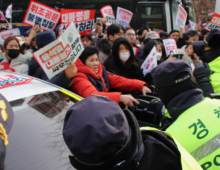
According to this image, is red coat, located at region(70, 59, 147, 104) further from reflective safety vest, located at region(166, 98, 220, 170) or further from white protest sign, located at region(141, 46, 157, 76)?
reflective safety vest, located at region(166, 98, 220, 170)

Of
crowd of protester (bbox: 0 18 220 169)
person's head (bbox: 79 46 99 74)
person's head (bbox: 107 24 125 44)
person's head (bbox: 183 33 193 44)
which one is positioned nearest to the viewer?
crowd of protester (bbox: 0 18 220 169)

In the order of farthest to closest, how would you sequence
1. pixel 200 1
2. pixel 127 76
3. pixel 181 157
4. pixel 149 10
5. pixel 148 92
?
pixel 200 1 < pixel 149 10 < pixel 127 76 < pixel 148 92 < pixel 181 157

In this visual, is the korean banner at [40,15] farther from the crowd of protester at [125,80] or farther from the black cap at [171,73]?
the black cap at [171,73]

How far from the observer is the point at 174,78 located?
172cm

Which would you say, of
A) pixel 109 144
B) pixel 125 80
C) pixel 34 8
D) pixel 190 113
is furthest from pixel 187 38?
pixel 109 144

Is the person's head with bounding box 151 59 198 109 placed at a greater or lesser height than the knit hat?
lesser

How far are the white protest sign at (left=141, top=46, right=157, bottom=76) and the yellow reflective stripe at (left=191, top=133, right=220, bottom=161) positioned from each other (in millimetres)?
2453

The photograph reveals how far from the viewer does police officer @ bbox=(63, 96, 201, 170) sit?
860 millimetres

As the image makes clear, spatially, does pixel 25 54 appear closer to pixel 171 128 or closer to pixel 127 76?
pixel 127 76

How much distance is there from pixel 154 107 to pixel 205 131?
1221 mm

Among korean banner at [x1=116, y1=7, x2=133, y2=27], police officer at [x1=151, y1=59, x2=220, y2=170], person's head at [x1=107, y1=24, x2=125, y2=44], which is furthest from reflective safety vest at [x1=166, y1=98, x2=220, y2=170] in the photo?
korean banner at [x1=116, y1=7, x2=133, y2=27]

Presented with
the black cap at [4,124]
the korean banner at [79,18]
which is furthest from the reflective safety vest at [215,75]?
the korean banner at [79,18]

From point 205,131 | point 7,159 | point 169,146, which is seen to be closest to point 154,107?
point 205,131

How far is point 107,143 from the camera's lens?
0.86 meters
